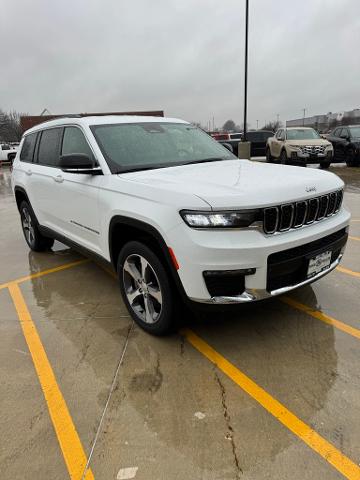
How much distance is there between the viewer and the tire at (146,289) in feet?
9.64

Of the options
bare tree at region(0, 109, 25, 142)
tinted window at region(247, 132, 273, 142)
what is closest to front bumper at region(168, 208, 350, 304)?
tinted window at region(247, 132, 273, 142)

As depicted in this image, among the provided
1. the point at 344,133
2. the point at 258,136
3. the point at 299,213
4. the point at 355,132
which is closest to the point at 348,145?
the point at 355,132

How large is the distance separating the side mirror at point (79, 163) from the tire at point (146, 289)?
0.81m

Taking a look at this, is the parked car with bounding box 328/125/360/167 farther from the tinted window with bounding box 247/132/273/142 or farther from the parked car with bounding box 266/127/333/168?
the tinted window with bounding box 247/132/273/142

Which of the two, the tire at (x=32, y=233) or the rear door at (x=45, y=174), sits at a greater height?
the rear door at (x=45, y=174)

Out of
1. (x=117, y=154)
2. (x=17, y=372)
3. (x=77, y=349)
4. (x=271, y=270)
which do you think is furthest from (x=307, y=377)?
(x=117, y=154)

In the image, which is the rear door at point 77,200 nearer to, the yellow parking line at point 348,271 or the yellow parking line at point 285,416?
the yellow parking line at point 285,416

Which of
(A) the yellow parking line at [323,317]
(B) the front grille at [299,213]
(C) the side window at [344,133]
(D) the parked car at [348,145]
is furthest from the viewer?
(C) the side window at [344,133]

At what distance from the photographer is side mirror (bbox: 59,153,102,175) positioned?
11.1 ft

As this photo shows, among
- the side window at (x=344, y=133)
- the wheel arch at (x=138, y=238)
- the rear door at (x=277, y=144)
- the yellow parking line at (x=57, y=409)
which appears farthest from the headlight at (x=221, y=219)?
the side window at (x=344, y=133)

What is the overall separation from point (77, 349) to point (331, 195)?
2476 mm

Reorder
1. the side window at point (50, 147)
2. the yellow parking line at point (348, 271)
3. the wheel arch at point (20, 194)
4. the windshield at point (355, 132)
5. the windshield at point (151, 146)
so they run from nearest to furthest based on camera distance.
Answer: the windshield at point (151, 146)
the yellow parking line at point (348, 271)
the side window at point (50, 147)
the wheel arch at point (20, 194)
the windshield at point (355, 132)

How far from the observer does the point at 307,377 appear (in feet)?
8.87

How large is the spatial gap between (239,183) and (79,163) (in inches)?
57.4
